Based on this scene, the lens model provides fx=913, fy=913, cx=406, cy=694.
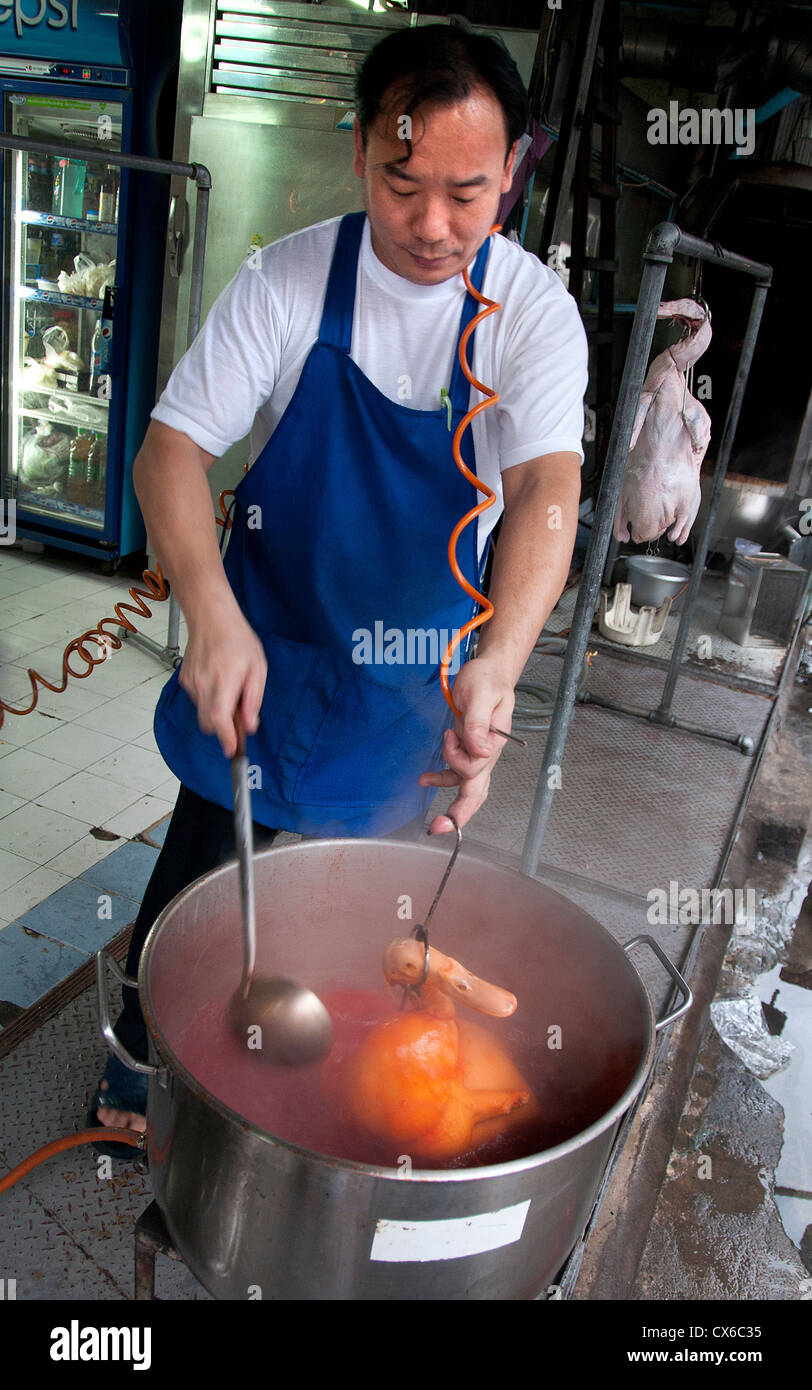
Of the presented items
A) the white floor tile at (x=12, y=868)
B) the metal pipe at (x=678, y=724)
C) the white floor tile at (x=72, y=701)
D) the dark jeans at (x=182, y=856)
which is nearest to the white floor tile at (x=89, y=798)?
the white floor tile at (x=12, y=868)

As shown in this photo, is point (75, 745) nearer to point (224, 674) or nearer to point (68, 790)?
point (68, 790)

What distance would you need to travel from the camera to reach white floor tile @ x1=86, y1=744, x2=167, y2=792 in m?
3.46

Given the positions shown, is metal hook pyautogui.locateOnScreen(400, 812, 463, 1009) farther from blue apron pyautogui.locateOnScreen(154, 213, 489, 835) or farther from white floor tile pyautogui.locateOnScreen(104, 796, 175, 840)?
white floor tile pyautogui.locateOnScreen(104, 796, 175, 840)

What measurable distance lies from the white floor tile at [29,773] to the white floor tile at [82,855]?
14.1 inches

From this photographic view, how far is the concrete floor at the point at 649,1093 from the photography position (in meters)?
1.73

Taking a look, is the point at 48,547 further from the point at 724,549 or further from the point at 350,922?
the point at 350,922

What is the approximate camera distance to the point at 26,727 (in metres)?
3.72

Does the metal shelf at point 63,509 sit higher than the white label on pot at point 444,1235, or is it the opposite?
the white label on pot at point 444,1235

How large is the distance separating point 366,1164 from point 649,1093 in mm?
1612

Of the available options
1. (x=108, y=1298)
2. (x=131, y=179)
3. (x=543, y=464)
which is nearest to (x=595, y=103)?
(x=131, y=179)

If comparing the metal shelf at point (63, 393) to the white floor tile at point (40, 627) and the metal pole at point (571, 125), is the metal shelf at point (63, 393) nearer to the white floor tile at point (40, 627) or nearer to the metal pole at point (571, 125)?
the white floor tile at point (40, 627)

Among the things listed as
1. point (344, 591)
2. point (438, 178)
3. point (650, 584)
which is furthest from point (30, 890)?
point (650, 584)

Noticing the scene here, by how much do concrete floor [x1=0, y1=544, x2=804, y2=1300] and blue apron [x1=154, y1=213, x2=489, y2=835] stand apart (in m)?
0.87

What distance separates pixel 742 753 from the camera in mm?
3689
